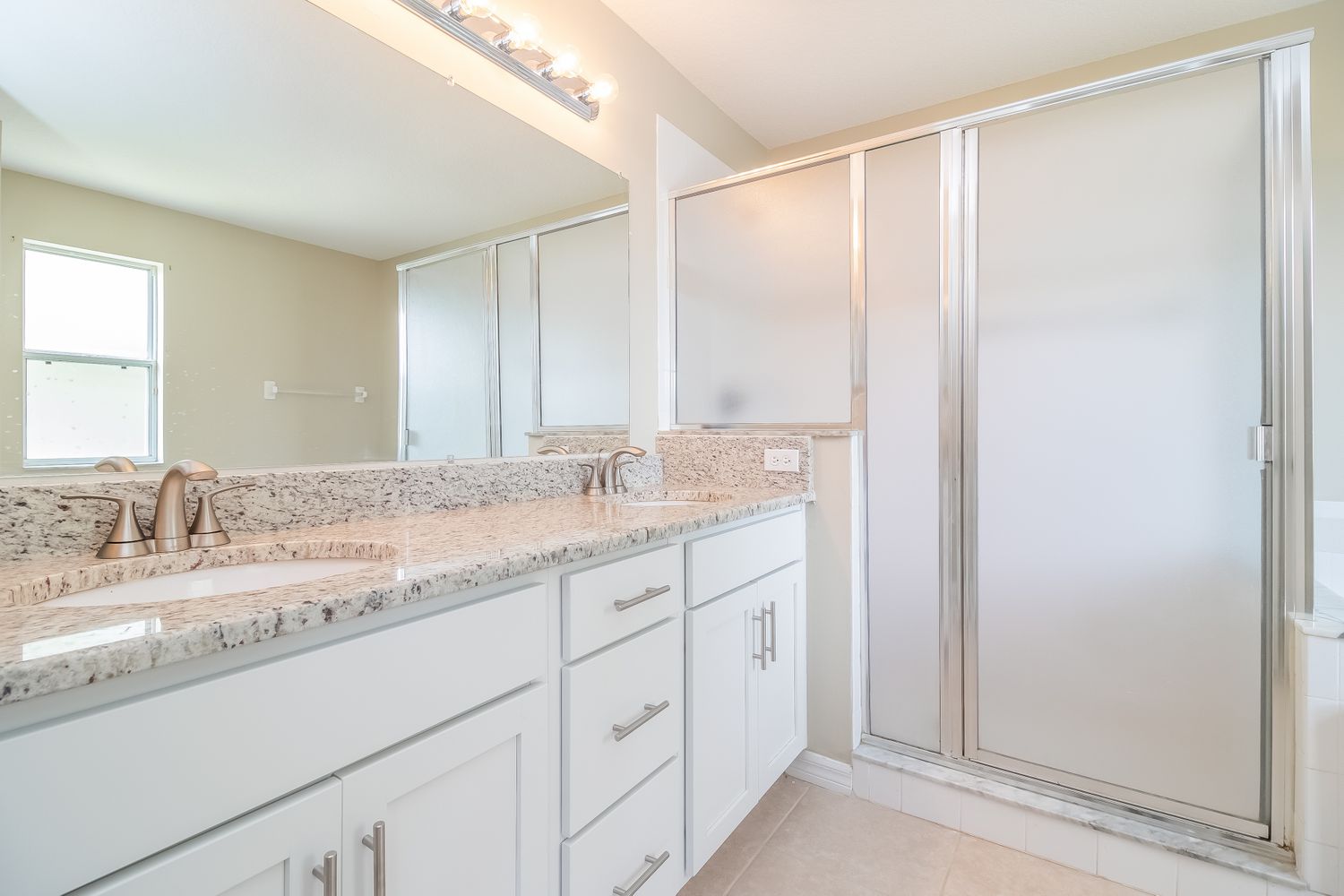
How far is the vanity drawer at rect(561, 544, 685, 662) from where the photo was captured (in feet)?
3.22

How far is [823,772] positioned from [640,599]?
1198 millimetres

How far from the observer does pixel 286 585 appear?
2.34ft

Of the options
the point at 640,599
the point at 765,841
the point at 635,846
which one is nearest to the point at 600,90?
the point at 640,599

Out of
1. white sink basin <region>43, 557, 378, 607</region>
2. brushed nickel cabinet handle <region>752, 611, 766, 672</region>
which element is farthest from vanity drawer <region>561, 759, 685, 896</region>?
white sink basin <region>43, 557, 378, 607</region>

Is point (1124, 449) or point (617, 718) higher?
point (1124, 449)

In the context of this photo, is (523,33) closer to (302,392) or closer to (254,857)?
(302,392)

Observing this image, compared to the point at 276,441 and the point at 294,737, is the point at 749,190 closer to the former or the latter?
the point at 276,441

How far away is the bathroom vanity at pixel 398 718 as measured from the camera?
1.63 feet

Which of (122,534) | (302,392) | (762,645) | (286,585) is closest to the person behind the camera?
(286,585)

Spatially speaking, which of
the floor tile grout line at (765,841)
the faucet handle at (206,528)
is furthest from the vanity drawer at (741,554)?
the faucet handle at (206,528)

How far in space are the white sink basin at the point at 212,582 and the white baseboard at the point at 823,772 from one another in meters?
1.57

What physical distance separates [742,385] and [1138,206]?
45.8 inches

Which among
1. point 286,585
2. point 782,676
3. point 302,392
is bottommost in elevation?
point 782,676

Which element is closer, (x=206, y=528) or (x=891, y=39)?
(x=206, y=528)
